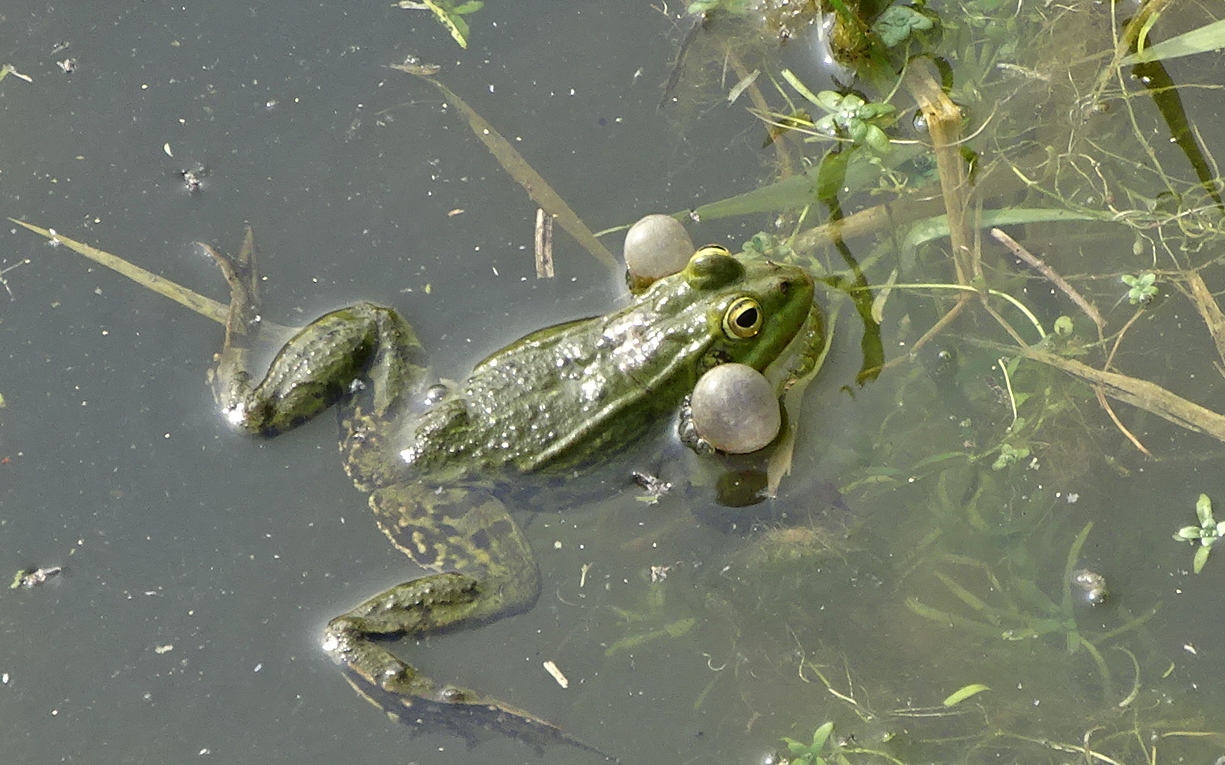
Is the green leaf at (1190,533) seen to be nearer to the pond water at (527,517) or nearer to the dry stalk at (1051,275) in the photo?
the pond water at (527,517)

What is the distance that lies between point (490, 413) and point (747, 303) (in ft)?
3.31

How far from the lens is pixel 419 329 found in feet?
13.1

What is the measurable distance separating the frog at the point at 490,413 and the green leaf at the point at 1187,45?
1.82m

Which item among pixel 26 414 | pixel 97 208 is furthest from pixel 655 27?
pixel 26 414

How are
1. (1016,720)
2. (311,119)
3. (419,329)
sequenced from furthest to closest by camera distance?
(311,119)
(419,329)
(1016,720)

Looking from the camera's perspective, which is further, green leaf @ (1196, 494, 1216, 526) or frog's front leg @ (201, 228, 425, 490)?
frog's front leg @ (201, 228, 425, 490)

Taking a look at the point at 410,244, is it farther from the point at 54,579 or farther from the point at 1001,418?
the point at 1001,418

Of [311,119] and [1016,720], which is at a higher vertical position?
[311,119]

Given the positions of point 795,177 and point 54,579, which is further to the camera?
point 795,177

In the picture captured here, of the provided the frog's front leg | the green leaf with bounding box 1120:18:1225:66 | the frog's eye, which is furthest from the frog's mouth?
the green leaf with bounding box 1120:18:1225:66

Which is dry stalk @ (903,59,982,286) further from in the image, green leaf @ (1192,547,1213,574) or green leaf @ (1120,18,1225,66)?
green leaf @ (1192,547,1213,574)

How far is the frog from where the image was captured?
11.8 ft

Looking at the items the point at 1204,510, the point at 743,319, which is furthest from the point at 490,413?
the point at 1204,510

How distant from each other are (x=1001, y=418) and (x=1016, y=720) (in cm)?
110
